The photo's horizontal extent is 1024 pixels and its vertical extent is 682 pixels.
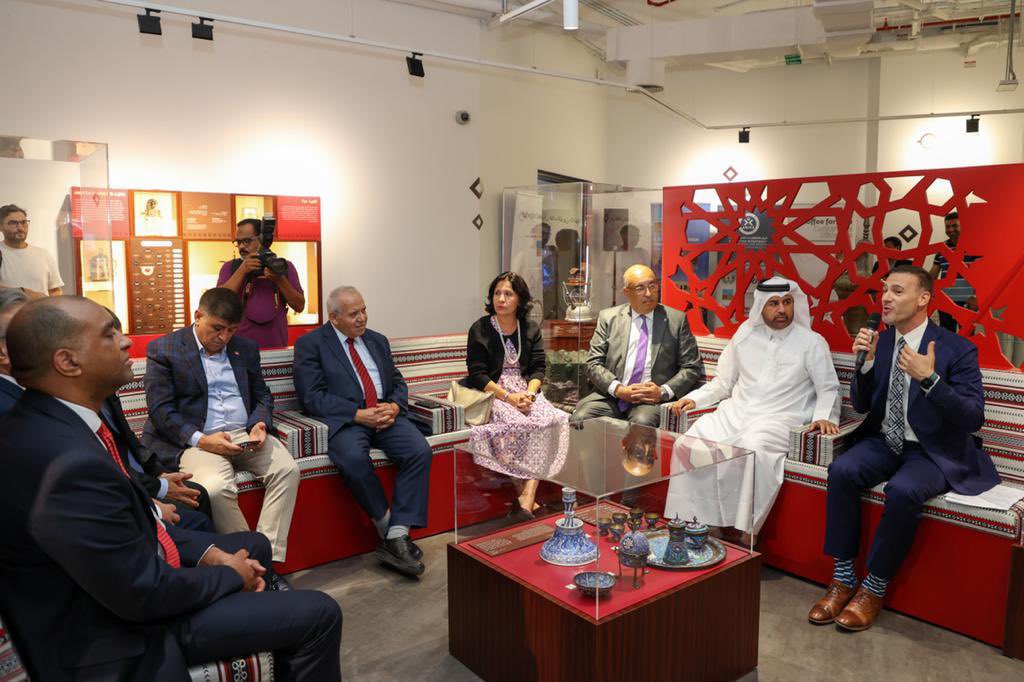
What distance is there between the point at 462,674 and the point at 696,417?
2.17 meters

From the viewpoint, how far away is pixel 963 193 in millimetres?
4141

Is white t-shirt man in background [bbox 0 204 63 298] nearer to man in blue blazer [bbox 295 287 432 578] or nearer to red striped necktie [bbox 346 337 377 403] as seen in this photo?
man in blue blazer [bbox 295 287 432 578]

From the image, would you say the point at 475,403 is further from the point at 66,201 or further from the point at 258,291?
the point at 66,201

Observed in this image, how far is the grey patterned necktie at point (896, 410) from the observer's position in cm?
356

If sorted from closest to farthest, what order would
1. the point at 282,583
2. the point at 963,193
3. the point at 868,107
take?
the point at 282,583
the point at 963,193
the point at 868,107

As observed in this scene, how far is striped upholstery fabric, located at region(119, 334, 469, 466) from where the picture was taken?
3963 millimetres

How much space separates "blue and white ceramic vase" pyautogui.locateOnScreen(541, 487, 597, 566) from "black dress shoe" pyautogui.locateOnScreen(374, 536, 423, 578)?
1.25 metres

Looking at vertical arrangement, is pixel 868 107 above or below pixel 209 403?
above

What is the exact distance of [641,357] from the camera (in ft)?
16.0

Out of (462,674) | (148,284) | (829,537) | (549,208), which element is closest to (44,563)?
(462,674)

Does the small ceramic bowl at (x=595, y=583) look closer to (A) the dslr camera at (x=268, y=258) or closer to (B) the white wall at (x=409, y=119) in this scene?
(A) the dslr camera at (x=268, y=258)

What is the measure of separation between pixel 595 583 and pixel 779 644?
3.73 ft

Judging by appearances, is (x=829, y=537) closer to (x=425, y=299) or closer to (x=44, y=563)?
(x=44, y=563)

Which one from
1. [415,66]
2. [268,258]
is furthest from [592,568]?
[415,66]
